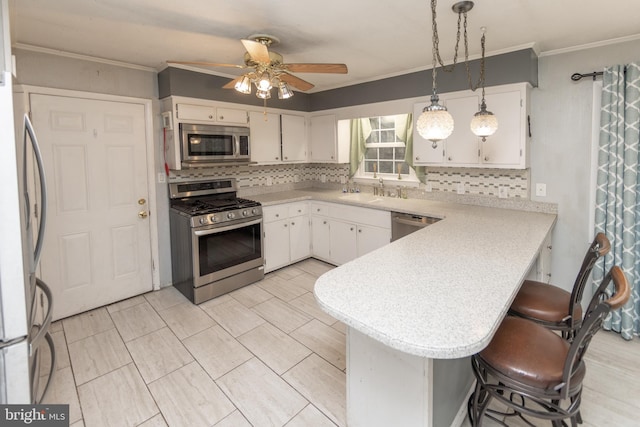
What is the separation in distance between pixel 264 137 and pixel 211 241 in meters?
1.55

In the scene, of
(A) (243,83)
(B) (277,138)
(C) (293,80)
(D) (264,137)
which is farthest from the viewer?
(B) (277,138)

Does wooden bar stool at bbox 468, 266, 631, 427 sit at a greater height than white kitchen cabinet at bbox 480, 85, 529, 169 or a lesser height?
lesser

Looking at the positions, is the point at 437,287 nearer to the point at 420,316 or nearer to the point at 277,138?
the point at 420,316

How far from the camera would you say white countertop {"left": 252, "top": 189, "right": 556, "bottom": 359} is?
43.2 inches

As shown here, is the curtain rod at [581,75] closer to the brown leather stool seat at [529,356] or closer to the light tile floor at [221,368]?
the light tile floor at [221,368]

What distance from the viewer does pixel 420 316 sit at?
1.20 metres

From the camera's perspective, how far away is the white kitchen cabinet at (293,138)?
4.47m

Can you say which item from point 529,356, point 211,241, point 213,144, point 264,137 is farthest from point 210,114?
point 529,356

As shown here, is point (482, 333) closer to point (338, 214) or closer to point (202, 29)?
point (202, 29)

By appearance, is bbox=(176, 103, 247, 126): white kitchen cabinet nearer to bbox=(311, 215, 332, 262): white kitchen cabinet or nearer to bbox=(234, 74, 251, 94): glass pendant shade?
bbox=(234, 74, 251, 94): glass pendant shade

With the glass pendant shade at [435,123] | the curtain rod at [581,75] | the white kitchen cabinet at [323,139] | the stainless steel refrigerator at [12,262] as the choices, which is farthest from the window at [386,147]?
the stainless steel refrigerator at [12,262]

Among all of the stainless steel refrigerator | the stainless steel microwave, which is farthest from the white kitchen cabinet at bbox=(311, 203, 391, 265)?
the stainless steel refrigerator

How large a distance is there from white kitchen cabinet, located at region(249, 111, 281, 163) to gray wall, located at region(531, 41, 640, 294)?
2861mm

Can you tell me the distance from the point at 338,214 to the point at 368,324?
300 centimetres
